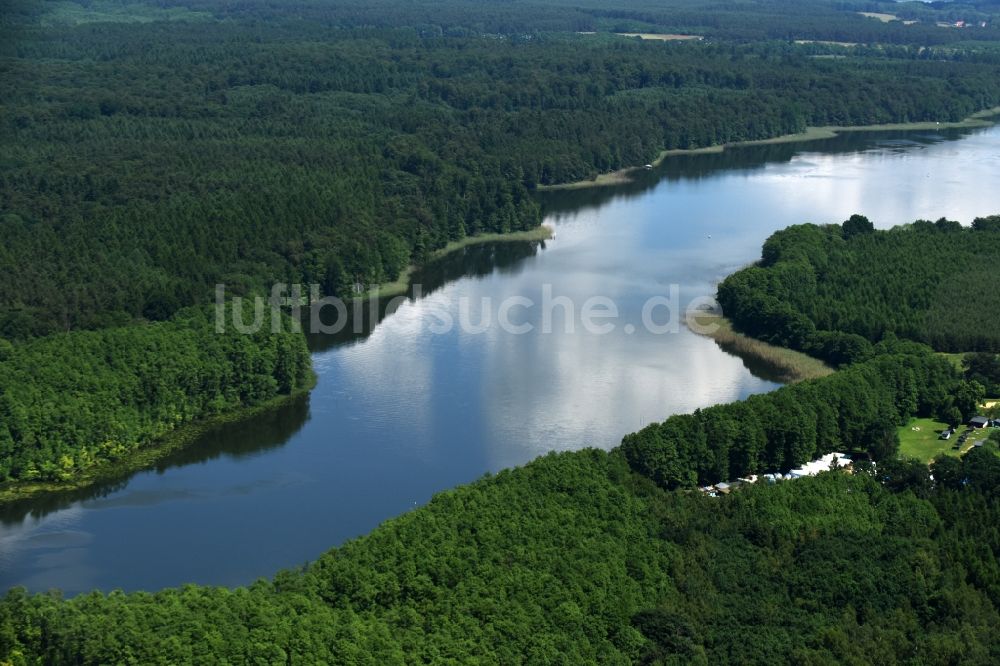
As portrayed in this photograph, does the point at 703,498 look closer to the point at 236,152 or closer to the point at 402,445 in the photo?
the point at 402,445

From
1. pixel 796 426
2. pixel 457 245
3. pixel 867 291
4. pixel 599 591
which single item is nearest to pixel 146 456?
pixel 599 591

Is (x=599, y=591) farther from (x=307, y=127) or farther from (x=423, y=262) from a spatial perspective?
(x=307, y=127)

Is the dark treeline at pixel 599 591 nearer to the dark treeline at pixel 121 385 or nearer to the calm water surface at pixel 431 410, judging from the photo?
the calm water surface at pixel 431 410

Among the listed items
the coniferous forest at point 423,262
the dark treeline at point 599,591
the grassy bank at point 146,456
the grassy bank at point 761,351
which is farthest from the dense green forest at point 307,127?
the grassy bank at point 761,351

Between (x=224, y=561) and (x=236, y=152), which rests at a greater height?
(x=236, y=152)

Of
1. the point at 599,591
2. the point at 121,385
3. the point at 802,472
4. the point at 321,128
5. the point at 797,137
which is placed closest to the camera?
the point at 599,591

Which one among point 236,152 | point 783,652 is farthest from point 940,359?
point 236,152
